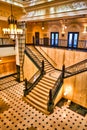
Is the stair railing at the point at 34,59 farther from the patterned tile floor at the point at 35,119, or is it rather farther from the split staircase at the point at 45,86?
the patterned tile floor at the point at 35,119

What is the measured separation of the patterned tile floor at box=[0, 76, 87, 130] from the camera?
5.25 m

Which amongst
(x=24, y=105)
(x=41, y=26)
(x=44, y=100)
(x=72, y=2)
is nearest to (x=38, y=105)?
(x=44, y=100)

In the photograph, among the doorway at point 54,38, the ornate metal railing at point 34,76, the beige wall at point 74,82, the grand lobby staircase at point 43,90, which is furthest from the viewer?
the doorway at point 54,38

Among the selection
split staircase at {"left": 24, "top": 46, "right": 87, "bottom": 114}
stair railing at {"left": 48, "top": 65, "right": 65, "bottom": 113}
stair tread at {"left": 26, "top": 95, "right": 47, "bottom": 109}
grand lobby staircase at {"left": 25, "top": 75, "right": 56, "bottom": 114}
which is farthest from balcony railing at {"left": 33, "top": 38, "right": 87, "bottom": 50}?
stair tread at {"left": 26, "top": 95, "right": 47, "bottom": 109}

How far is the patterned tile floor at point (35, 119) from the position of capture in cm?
525

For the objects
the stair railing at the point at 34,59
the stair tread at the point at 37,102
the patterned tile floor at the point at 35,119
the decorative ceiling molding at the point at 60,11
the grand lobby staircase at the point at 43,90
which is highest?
the decorative ceiling molding at the point at 60,11

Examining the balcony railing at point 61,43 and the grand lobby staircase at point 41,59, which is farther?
the balcony railing at point 61,43

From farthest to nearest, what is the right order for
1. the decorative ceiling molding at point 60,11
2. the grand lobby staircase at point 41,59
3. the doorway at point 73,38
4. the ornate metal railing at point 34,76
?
the doorway at point 73,38, the grand lobby staircase at point 41,59, the ornate metal railing at point 34,76, the decorative ceiling molding at point 60,11

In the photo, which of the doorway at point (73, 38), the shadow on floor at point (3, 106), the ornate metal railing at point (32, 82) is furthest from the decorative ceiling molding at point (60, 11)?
the shadow on floor at point (3, 106)

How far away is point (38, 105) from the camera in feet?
22.1

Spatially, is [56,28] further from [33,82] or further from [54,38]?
[33,82]

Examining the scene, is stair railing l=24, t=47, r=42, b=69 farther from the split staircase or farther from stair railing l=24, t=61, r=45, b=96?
stair railing l=24, t=61, r=45, b=96

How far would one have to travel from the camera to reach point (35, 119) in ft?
18.8

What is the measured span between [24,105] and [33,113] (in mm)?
945
